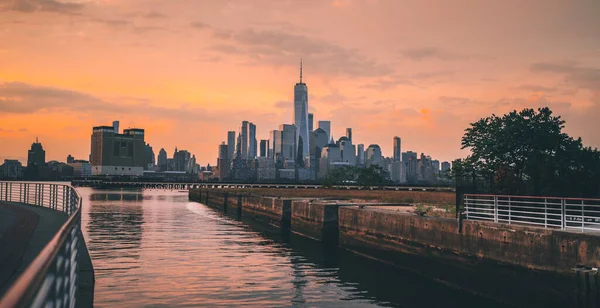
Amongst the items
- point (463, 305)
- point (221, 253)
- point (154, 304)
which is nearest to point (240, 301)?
point (154, 304)

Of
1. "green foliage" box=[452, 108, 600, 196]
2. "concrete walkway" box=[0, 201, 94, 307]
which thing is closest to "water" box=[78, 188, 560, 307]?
"concrete walkway" box=[0, 201, 94, 307]

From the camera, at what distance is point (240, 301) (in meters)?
20.2

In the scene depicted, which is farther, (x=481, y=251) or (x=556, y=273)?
(x=481, y=251)

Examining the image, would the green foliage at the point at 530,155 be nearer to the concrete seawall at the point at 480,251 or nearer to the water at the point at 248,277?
the concrete seawall at the point at 480,251

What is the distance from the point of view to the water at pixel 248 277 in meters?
20.9

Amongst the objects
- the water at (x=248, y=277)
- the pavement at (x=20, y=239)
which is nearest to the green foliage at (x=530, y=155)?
the water at (x=248, y=277)

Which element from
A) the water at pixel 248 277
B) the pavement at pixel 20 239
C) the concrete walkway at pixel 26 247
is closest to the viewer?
the concrete walkway at pixel 26 247

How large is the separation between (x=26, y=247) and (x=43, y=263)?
15050mm

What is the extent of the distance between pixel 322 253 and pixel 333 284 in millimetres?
10715

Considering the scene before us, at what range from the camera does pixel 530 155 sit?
50500 millimetres

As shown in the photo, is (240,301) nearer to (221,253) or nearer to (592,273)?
(592,273)

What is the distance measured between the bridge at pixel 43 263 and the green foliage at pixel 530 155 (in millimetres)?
29804

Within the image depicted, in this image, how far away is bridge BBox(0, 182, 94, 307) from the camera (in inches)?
150

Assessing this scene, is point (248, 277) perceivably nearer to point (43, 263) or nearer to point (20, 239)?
point (20, 239)
